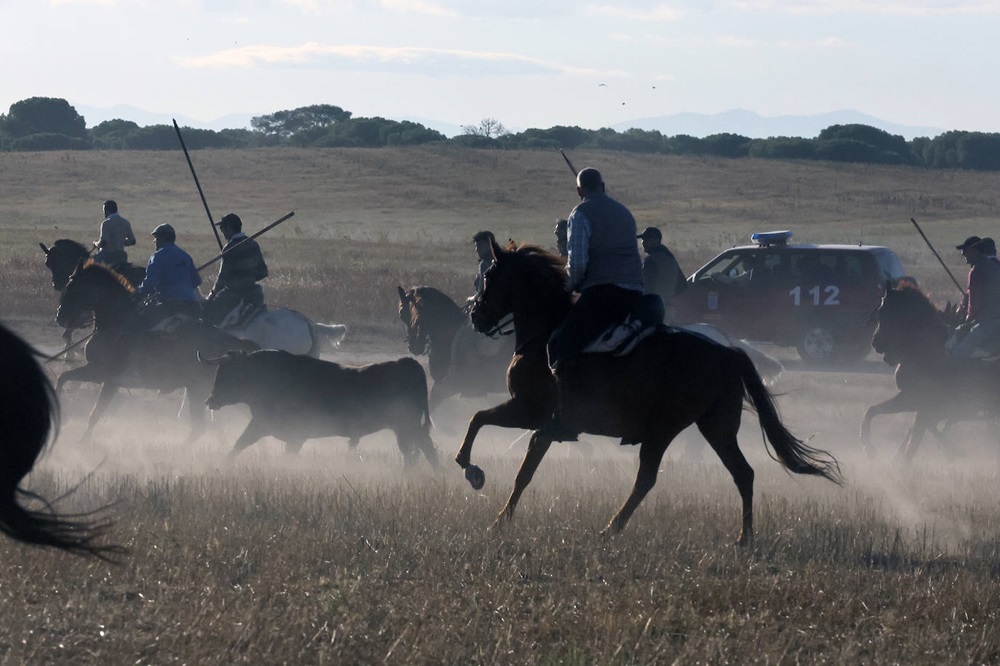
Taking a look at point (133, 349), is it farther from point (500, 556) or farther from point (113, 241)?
point (500, 556)

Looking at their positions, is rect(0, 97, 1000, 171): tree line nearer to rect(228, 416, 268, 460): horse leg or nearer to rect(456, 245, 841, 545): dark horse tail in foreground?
rect(228, 416, 268, 460): horse leg

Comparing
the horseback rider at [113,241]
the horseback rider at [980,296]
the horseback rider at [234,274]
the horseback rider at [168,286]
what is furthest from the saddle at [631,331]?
the horseback rider at [113,241]

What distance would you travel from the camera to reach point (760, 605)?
21.6 ft

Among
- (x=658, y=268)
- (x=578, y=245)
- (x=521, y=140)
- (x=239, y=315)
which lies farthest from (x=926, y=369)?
(x=521, y=140)

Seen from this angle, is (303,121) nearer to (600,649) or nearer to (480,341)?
(480,341)

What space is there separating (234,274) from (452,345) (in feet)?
8.02

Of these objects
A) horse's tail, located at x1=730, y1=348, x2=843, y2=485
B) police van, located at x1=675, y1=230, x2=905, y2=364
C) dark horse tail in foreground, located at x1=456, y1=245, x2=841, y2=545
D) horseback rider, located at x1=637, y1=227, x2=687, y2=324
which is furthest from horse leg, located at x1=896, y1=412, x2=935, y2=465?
police van, located at x1=675, y1=230, x2=905, y2=364

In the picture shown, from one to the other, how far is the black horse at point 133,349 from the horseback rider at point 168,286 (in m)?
0.15

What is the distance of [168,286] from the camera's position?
14680 millimetres

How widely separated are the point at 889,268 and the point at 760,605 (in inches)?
676

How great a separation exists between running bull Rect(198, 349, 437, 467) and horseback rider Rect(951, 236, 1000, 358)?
5.37m

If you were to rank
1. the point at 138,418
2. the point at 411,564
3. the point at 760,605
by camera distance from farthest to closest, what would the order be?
the point at 138,418, the point at 411,564, the point at 760,605

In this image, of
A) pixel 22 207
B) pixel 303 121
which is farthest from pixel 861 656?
pixel 303 121

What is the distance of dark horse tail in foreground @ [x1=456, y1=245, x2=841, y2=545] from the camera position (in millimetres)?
8805
